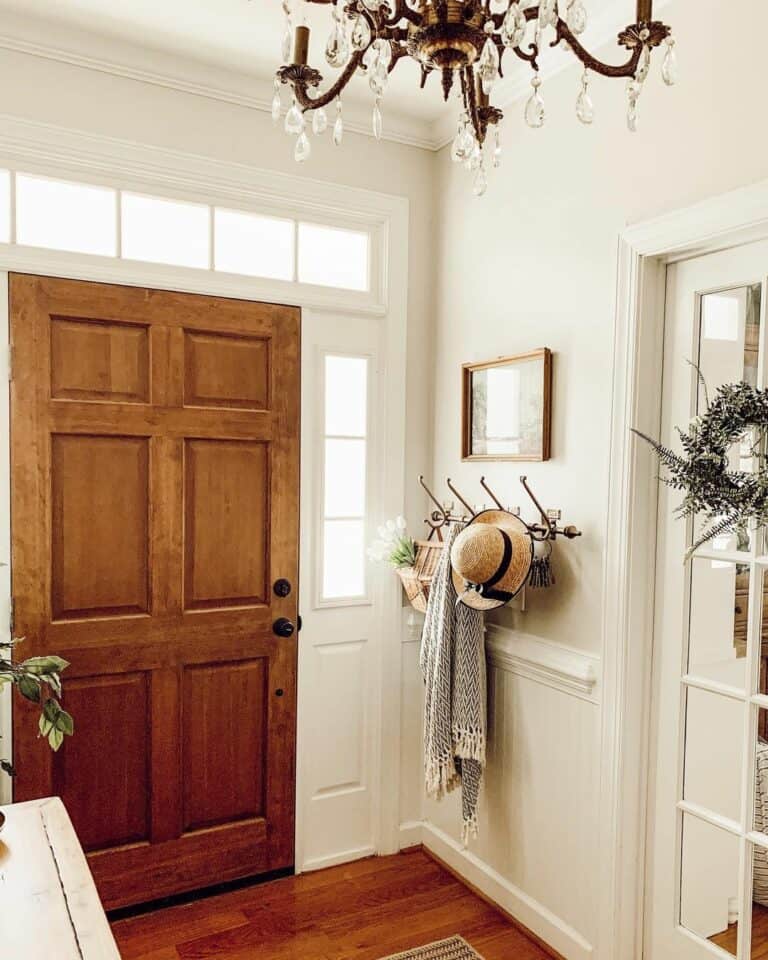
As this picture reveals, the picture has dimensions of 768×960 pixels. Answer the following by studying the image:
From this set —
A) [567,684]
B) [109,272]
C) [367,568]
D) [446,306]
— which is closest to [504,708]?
[567,684]

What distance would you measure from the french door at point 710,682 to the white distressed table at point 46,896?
1.53 m

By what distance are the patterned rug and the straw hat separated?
42.5 inches

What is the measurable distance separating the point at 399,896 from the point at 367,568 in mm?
1170

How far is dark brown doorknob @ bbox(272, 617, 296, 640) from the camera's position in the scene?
9.32 feet

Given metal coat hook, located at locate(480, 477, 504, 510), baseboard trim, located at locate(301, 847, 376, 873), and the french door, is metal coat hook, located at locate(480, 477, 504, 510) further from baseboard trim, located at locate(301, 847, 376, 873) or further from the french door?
baseboard trim, located at locate(301, 847, 376, 873)

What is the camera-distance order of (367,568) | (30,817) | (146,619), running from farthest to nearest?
(367,568) < (146,619) < (30,817)

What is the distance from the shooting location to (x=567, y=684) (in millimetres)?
2422

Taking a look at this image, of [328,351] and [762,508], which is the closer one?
[762,508]

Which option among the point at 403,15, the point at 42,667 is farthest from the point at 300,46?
the point at 42,667

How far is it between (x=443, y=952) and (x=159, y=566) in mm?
1530

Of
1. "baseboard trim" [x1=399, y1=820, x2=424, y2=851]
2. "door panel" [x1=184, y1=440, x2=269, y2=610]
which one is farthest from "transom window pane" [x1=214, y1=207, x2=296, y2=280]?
"baseboard trim" [x1=399, y1=820, x2=424, y2=851]

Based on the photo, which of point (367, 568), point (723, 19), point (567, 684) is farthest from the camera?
point (367, 568)

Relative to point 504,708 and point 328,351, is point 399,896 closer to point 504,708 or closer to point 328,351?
point 504,708

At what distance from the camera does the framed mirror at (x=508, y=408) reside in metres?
2.50
